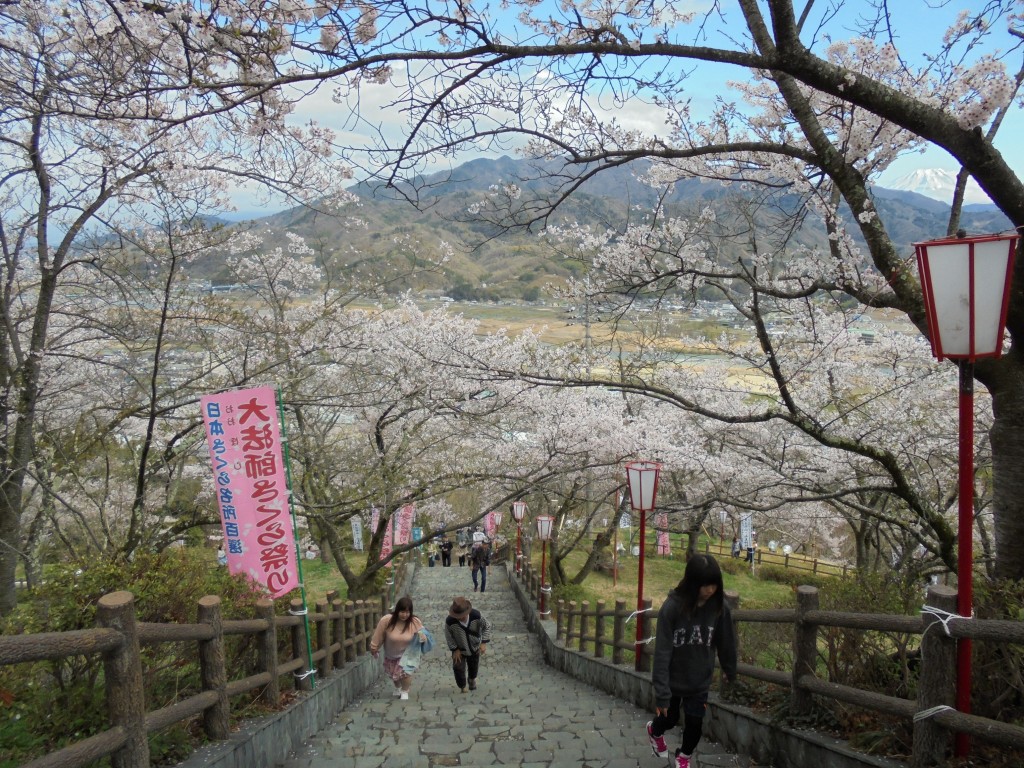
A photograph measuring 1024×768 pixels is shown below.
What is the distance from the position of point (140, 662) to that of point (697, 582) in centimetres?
280

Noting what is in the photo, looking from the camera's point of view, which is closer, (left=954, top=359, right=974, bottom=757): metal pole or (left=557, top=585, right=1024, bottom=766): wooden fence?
(left=557, top=585, right=1024, bottom=766): wooden fence

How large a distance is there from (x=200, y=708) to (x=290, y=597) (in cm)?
235

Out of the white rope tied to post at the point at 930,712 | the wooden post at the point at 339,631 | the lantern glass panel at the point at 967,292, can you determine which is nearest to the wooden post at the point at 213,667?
the wooden post at the point at 339,631

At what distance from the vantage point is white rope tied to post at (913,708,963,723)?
9.71 feet

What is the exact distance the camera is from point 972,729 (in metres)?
2.82

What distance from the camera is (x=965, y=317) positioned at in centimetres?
306

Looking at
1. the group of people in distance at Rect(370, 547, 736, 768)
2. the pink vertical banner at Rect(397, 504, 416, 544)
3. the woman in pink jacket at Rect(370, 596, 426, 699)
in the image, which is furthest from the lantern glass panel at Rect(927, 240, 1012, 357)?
the pink vertical banner at Rect(397, 504, 416, 544)

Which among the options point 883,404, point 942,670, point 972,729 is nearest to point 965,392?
point 942,670

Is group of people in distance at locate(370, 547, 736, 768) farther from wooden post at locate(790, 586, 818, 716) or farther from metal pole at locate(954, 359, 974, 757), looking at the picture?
metal pole at locate(954, 359, 974, 757)

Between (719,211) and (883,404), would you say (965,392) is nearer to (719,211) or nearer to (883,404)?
(719,211)

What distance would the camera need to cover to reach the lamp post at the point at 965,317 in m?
2.99

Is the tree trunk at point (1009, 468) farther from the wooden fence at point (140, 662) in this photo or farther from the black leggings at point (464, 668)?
the black leggings at point (464, 668)

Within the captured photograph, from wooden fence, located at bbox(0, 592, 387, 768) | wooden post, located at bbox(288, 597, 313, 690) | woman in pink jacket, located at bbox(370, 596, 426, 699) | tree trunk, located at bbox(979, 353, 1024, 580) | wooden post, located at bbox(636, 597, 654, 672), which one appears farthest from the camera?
woman in pink jacket, located at bbox(370, 596, 426, 699)

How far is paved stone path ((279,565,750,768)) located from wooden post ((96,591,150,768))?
1.98 meters
